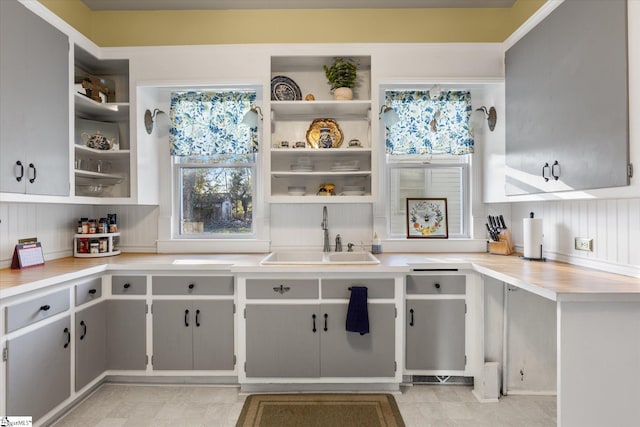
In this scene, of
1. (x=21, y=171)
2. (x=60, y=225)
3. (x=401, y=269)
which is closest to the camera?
(x=21, y=171)

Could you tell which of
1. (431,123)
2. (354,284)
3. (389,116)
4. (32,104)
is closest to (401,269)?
(354,284)

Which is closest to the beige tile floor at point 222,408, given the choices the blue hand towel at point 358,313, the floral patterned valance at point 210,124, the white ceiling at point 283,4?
the blue hand towel at point 358,313

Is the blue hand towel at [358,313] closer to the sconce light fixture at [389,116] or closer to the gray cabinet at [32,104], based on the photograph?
the sconce light fixture at [389,116]

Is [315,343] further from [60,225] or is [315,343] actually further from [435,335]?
[60,225]

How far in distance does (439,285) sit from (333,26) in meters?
2.37

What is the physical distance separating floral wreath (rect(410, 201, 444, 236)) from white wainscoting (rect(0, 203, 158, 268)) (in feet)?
7.87

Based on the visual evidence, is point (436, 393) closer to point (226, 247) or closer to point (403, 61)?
point (226, 247)

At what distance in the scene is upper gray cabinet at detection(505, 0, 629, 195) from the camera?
1.75 metres

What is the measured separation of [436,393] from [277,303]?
132 centimetres

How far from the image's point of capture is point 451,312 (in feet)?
8.63

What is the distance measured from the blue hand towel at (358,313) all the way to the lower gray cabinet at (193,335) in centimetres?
87

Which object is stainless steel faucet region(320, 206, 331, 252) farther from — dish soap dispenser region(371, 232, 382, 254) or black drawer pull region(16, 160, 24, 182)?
black drawer pull region(16, 160, 24, 182)

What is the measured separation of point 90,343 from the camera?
247 cm

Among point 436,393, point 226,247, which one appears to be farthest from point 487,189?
point 226,247
